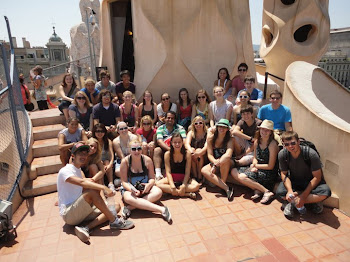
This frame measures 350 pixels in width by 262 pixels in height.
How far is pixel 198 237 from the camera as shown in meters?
3.18

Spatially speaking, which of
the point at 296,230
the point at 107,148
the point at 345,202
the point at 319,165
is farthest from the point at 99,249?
the point at 345,202

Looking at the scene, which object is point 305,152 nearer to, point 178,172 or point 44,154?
point 178,172

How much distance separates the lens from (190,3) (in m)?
6.24

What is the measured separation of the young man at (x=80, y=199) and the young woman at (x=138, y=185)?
338 millimetres

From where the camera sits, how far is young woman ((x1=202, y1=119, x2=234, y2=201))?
13.5 feet

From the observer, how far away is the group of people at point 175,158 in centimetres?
333

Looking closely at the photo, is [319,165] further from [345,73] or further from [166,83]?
[345,73]

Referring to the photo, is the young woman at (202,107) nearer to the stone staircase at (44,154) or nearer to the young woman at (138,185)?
the young woman at (138,185)

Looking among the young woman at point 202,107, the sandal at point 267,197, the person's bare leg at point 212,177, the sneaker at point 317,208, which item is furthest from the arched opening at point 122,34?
the sneaker at point 317,208

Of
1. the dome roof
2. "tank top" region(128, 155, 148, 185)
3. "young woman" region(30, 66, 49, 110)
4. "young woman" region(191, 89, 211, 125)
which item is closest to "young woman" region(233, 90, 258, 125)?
"young woman" region(191, 89, 211, 125)

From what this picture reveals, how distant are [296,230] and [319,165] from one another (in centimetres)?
91

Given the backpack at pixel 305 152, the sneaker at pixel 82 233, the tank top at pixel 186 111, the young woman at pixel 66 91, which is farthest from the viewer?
the young woman at pixel 66 91

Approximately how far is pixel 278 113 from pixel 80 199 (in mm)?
3419

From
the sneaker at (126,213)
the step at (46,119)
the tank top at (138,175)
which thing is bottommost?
the sneaker at (126,213)
